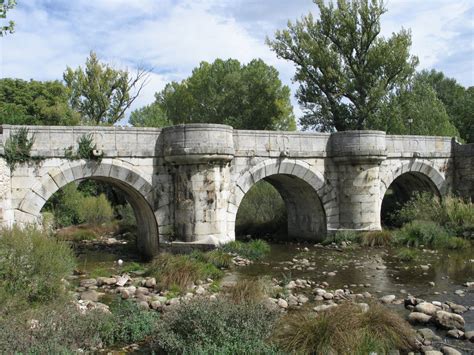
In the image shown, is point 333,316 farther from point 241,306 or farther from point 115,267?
point 115,267

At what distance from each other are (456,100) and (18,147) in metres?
31.9

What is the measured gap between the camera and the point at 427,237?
Answer: 45.9 feet

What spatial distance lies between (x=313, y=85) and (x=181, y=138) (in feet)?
56.5

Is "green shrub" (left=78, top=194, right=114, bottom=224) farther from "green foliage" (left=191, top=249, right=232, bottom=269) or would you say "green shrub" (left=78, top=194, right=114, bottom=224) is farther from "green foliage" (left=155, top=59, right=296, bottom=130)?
"green foliage" (left=155, top=59, right=296, bottom=130)

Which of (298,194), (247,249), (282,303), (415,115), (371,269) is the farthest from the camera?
(415,115)

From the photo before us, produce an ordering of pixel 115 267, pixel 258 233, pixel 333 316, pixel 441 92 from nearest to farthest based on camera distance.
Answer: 1. pixel 333 316
2. pixel 115 267
3. pixel 258 233
4. pixel 441 92

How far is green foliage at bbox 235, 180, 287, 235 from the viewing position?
18078 mm

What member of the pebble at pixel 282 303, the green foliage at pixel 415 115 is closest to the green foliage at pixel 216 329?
the pebble at pixel 282 303

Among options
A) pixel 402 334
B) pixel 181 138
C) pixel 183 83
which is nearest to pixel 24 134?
pixel 181 138

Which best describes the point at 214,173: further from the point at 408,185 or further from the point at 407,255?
the point at 408,185

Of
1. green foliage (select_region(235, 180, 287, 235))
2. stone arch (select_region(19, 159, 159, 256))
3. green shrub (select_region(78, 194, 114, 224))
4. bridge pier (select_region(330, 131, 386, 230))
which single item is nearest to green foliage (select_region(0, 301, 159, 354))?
stone arch (select_region(19, 159, 159, 256))

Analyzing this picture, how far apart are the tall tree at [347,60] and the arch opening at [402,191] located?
7.88 meters

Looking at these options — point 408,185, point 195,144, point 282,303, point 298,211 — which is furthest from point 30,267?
point 408,185

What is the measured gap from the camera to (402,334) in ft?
20.9
